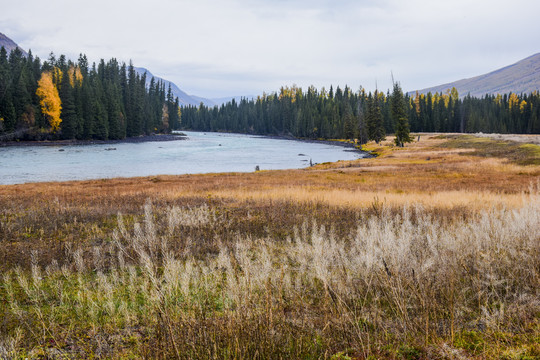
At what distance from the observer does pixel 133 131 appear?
93.9 meters

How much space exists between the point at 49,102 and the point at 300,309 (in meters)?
79.0

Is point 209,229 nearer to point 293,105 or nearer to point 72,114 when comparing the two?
point 72,114

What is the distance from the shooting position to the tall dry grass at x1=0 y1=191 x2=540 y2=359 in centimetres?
389

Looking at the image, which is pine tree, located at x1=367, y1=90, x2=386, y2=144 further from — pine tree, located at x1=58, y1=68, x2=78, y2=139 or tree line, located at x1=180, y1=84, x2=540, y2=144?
pine tree, located at x1=58, y1=68, x2=78, y2=139

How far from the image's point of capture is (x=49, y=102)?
6819 centimetres

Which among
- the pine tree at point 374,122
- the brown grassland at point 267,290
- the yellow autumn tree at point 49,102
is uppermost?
the yellow autumn tree at point 49,102

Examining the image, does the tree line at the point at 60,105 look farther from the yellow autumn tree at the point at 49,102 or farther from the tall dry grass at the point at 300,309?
the tall dry grass at the point at 300,309

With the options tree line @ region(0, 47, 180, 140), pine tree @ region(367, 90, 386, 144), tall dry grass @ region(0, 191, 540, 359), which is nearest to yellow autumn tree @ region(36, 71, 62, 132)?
tree line @ region(0, 47, 180, 140)

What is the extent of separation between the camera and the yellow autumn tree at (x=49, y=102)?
68169 millimetres

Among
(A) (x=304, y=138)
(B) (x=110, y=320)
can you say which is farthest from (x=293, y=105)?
(B) (x=110, y=320)

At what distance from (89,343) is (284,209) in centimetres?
957

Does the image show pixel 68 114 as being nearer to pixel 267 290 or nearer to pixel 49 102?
pixel 49 102

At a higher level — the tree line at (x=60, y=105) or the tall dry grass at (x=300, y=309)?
the tree line at (x=60, y=105)

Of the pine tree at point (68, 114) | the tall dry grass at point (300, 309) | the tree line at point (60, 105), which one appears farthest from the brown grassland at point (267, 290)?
the pine tree at point (68, 114)
